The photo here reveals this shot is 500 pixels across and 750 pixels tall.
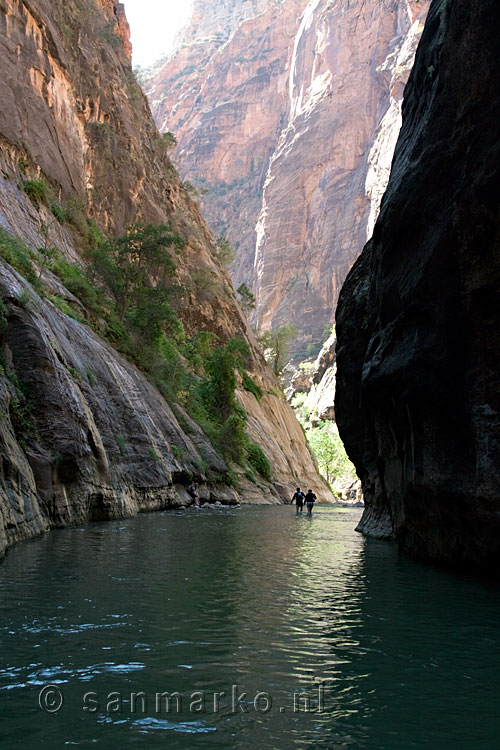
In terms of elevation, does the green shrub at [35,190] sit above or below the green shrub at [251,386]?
above

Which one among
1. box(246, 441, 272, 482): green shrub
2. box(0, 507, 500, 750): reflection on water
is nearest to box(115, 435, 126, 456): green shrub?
box(0, 507, 500, 750): reflection on water

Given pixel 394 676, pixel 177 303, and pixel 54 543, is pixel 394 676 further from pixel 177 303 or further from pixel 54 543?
pixel 177 303

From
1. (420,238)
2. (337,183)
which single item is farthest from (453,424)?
(337,183)

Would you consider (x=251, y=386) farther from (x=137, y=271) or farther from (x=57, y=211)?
(x=57, y=211)

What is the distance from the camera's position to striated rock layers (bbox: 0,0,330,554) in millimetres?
13984

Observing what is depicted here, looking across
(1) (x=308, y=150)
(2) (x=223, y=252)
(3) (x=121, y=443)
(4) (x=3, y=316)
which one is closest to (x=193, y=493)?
(3) (x=121, y=443)

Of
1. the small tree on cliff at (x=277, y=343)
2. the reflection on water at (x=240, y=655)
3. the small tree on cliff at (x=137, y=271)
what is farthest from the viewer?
the small tree on cliff at (x=277, y=343)

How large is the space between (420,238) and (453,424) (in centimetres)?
331

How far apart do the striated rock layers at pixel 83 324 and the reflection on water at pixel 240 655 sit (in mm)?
3266

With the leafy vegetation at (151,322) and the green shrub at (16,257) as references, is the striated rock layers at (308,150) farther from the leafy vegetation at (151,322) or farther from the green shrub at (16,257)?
the green shrub at (16,257)

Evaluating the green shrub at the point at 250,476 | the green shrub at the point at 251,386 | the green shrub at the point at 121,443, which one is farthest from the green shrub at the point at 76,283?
the green shrub at the point at 251,386

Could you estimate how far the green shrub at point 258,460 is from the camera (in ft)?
134

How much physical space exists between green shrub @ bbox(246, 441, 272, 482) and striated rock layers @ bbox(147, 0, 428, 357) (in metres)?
72.7

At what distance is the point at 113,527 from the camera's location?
15.3m
